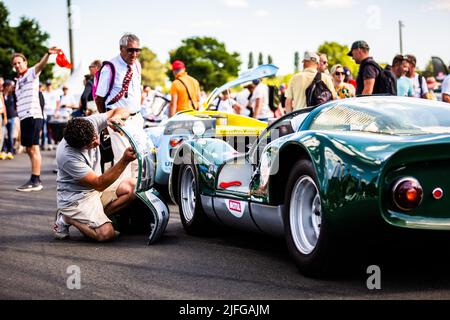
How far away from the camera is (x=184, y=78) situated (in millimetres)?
11586

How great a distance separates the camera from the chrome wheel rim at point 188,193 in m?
6.76

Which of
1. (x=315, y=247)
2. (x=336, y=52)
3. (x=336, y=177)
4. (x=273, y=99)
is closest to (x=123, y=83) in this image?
(x=315, y=247)

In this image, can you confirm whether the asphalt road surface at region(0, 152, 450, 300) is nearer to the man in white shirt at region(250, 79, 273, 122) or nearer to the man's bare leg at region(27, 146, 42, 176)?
the man's bare leg at region(27, 146, 42, 176)

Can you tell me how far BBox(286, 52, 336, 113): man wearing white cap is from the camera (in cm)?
965

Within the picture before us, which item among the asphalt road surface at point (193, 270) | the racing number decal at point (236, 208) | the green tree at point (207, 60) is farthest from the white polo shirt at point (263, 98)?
the green tree at point (207, 60)

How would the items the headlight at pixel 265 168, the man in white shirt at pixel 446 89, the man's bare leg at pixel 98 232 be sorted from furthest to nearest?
the man in white shirt at pixel 446 89 < the man's bare leg at pixel 98 232 < the headlight at pixel 265 168

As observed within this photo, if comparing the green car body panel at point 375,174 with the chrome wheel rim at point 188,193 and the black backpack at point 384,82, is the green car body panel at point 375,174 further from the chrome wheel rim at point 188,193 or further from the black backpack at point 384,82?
the black backpack at point 384,82

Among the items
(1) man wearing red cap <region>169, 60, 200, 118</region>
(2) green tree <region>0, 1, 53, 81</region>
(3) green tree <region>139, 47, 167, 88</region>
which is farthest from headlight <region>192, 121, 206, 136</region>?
(3) green tree <region>139, 47, 167, 88</region>

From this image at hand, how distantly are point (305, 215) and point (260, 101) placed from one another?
426 inches

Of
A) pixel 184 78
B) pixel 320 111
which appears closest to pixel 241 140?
pixel 320 111

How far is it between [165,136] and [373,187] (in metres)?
5.39

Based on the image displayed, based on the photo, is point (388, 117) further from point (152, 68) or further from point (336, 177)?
point (152, 68)

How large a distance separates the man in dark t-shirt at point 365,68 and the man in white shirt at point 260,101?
6014 millimetres

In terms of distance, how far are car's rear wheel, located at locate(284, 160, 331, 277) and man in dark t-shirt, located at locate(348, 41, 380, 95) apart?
448 centimetres
